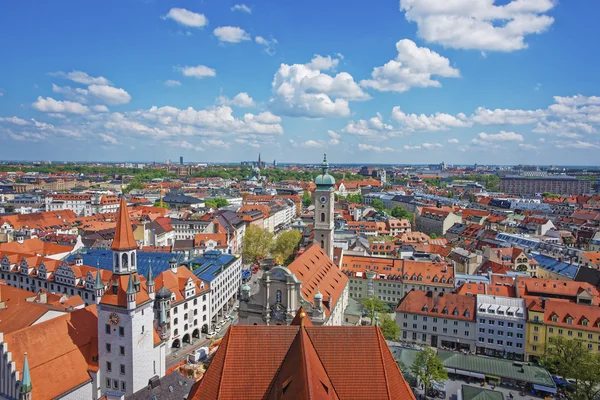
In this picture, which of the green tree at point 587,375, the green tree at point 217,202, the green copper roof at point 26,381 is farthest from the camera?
the green tree at point 217,202

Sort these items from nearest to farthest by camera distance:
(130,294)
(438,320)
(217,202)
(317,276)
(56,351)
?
(130,294), (56,351), (317,276), (438,320), (217,202)

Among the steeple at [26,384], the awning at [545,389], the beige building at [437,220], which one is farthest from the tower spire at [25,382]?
the beige building at [437,220]

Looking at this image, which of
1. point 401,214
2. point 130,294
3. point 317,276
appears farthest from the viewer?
point 401,214

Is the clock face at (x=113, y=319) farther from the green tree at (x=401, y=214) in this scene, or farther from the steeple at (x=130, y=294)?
the green tree at (x=401, y=214)

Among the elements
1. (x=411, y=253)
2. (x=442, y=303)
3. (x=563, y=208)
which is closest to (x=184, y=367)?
(x=442, y=303)

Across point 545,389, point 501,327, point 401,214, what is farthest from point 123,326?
point 401,214

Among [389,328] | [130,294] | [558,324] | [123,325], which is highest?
[130,294]

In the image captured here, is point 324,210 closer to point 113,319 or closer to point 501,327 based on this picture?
point 501,327

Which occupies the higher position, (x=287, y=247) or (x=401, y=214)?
(x=401, y=214)
